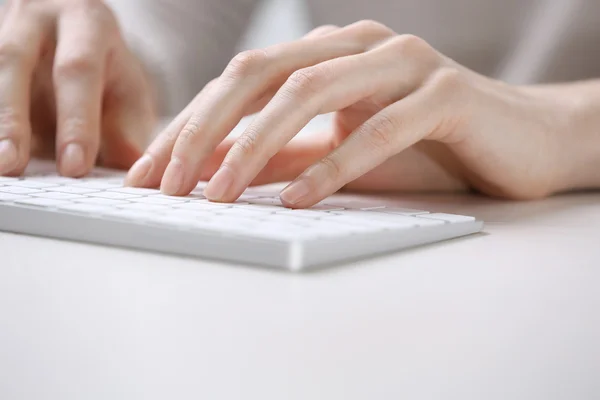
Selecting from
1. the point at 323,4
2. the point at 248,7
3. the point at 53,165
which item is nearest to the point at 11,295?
the point at 53,165

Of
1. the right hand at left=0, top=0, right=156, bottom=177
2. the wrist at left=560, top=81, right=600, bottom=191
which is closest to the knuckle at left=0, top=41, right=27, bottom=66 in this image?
the right hand at left=0, top=0, right=156, bottom=177

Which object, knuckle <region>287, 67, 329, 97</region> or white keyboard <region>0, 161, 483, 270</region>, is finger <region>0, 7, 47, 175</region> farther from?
knuckle <region>287, 67, 329, 97</region>

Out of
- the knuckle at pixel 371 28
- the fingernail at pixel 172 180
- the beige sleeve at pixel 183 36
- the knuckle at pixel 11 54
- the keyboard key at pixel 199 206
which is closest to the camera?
the keyboard key at pixel 199 206

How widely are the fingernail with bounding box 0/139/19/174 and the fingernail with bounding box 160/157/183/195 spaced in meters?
0.25

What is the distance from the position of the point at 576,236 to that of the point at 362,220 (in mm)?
208

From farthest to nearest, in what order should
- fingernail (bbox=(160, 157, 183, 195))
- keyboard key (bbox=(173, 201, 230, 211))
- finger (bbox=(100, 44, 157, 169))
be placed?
finger (bbox=(100, 44, 157, 169)) → fingernail (bbox=(160, 157, 183, 195)) → keyboard key (bbox=(173, 201, 230, 211))

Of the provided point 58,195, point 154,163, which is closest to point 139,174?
point 154,163

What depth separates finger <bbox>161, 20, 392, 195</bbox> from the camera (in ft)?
2.07

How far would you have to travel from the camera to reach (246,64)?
26.3 inches

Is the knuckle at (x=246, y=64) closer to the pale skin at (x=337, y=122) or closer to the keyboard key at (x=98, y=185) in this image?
the pale skin at (x=337, y=122)

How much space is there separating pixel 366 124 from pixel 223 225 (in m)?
0.25

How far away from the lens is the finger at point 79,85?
83 centimetres

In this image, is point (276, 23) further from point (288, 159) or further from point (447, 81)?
point (447, 81)

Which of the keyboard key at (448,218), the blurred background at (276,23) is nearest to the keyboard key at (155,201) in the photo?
the keyboard key at (448,218)
